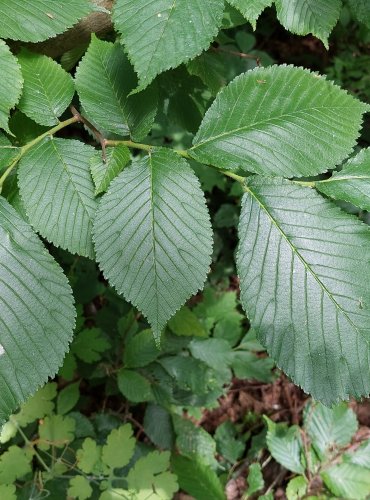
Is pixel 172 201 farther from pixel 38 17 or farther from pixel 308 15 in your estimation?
pixel 308 15

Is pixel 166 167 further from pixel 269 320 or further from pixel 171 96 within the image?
pixel 171 96

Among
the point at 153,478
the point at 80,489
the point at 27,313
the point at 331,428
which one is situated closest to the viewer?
the point at 27,313

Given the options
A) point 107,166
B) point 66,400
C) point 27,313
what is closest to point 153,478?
point 66,400

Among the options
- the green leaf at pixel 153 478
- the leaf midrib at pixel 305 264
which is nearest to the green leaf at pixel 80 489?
the green leaf at pixel 153 478

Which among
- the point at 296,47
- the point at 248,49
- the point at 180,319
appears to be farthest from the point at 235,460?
the point at 296,47

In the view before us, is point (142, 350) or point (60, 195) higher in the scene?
point (60, 195)

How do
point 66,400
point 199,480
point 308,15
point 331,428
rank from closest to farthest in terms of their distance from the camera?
1. point 308,15
2. point 66,400
3. point 199,480
4. point 331,428

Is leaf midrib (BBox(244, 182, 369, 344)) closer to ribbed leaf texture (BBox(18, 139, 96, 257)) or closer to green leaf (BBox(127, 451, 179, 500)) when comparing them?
ribbed leaf texture (BBox(18, 139, 96, 257))
